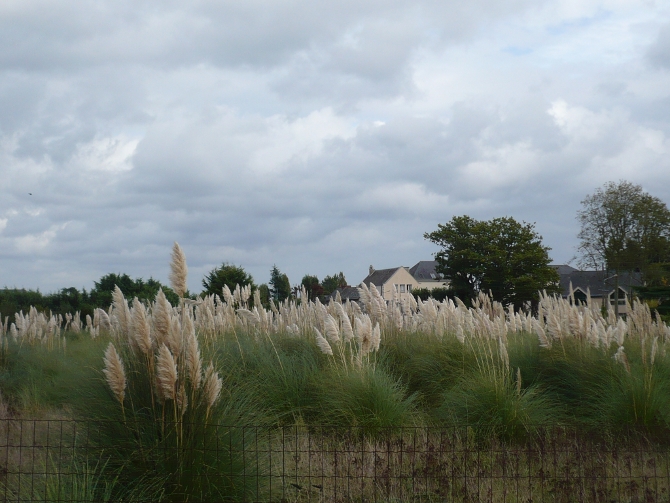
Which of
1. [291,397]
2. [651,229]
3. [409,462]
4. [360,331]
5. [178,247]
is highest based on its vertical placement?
[651,229]

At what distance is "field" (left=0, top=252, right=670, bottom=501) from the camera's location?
4492 mm

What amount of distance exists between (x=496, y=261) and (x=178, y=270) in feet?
132

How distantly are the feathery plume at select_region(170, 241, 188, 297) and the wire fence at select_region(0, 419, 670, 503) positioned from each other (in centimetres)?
109

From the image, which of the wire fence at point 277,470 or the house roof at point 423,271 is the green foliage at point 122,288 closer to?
the wire fence at point 277,470

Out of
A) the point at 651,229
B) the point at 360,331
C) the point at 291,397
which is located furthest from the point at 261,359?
the point at 651,229

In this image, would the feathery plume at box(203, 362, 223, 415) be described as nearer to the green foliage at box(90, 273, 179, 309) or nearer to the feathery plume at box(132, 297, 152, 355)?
the feathery plume at box(132, 297, 152, 355)

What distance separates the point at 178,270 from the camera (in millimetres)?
5109

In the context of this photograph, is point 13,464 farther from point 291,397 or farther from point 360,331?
point 360,331

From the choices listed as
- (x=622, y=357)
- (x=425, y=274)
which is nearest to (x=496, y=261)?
(x=425, y=274)

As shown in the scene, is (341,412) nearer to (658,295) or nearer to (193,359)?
(193,359)

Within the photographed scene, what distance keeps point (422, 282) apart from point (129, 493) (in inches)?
2749

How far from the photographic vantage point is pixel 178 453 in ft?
14.4

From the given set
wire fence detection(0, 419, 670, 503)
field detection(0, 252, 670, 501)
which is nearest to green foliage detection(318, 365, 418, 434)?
field detection(0, 252, 670, 501)

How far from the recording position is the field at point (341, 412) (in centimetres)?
449
